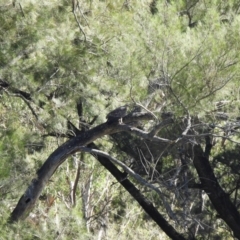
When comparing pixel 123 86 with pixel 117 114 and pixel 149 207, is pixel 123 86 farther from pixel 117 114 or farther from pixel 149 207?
pixel 149 207

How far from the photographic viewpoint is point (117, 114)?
624cm

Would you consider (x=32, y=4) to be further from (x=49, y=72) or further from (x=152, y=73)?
(x=152, y=73)

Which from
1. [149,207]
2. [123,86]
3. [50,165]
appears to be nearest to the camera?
[123,86]

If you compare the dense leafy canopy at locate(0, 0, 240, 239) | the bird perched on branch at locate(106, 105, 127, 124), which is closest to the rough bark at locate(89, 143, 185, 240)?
the dense leafy canopy at locate(0, 0, 240, 239)

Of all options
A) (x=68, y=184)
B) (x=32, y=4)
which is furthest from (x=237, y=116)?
(x=68, y=184)

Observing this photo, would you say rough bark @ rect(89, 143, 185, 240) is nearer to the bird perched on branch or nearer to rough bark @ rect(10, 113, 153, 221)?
rough bark @ rect(10, 113, 153, 221)

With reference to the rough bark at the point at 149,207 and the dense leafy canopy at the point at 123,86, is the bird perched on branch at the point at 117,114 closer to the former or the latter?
the dense leafy canopy at the point at 123,86

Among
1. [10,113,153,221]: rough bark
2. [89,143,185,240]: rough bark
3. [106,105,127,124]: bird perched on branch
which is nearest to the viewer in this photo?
[106,105,127,124]: bird perched on branch

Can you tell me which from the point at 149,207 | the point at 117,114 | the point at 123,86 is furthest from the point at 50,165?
the point at 149,207

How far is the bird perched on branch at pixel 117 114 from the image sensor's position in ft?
20.3

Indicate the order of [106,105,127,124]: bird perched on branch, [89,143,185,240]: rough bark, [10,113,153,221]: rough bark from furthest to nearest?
[89,143,185,240]: rough bark < [10,113,153,221]: rough bark < [106,105,127,124]: bird perched on branch

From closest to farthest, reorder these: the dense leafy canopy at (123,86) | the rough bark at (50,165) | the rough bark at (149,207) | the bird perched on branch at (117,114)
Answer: the dense leafy canopy at (123,86), the bird perched on branch at (117,114), the rough bark at (50,165), the rough bark at (149,207)

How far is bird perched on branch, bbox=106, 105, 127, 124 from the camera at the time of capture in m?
6.18

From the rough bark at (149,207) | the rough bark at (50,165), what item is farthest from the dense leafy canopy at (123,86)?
the rough bark at (149,207)
